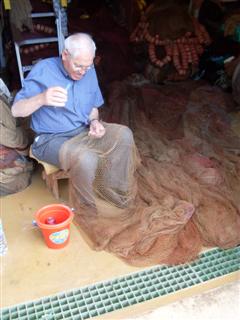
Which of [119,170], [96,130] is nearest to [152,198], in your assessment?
[119,170]

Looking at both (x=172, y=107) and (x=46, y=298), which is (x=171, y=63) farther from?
(x=46, y=298)

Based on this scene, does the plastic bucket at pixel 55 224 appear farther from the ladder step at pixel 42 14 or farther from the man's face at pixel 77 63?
the ladder step at pixel 42 14

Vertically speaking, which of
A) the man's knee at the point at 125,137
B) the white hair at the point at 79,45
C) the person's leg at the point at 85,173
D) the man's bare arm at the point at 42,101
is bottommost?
the person's leg at the point at 85,173

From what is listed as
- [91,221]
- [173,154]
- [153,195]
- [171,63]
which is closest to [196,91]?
[171,63]

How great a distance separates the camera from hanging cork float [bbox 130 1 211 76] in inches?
172

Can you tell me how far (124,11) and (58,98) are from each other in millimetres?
3077

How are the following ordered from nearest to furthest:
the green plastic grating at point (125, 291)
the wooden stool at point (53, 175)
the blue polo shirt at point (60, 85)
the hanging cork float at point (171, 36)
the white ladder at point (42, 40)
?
the green plastic grating at point (125, 291) < the blue polo shirt at point (60, 85) < the wooden stool at point (53, 175) < the white ladder at point (42, 40) < the hanging cork float at point (171, 36)

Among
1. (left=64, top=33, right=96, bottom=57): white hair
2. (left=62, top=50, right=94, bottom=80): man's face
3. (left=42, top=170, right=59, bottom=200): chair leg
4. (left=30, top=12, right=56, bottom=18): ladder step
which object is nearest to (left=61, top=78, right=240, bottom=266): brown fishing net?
(left=42, top=170, right=59, bottom=200): chair leg

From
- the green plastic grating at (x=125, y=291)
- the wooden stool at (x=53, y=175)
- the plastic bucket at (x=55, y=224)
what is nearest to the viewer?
the green plastic grating at (x=125, y=291)

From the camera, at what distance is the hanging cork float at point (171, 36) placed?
4.36 meters

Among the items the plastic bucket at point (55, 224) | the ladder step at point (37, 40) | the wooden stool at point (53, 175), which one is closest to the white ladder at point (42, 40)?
the ladder step at point (37, 40)

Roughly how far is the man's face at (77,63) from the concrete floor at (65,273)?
94 centimetres

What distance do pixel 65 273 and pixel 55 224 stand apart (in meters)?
0.27

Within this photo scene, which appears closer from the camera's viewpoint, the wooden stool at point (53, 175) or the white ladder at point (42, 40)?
the wooden stool at point (53, 175)
